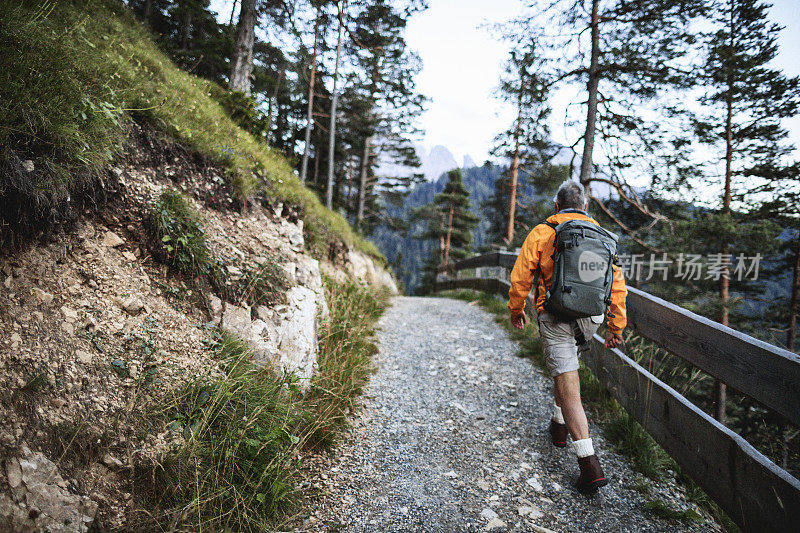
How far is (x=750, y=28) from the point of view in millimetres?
11102

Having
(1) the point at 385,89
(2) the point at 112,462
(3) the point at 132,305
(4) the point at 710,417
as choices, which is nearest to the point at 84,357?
(3) the point at 132,305

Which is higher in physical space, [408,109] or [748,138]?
[408,109]

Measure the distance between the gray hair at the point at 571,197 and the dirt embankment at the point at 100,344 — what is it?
2.77 meters

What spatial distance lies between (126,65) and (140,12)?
17351 mm

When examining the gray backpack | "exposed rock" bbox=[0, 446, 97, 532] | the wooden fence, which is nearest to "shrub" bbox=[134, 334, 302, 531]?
"exposed rock" bbox=[0, 446, 97, 532]

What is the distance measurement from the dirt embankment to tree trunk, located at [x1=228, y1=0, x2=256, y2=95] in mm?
5335

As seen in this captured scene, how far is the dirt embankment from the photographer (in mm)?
1650

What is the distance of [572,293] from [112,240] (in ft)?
11.4

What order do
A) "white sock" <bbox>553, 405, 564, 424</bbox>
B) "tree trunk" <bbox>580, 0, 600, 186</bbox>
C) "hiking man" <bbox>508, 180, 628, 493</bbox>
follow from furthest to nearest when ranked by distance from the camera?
1. "tree trunk" <bbox>580, 0, 600, 186</bbox>
2. "white sock" <bbox>553, 405, 564, 424</bbox>
3. "hiking man" <bbox>508, 180, 628, 493</bbox>

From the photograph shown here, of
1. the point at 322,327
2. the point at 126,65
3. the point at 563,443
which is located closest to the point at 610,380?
the point at 563,443

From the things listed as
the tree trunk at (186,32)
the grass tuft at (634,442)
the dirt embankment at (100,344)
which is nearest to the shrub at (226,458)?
the dirt embankment at (100,344)

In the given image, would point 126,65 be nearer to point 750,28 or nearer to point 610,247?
point 610,247

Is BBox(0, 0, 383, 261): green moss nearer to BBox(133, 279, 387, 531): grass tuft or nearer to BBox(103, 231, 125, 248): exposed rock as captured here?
BBox(103, 231, 125, 248): exposed rock

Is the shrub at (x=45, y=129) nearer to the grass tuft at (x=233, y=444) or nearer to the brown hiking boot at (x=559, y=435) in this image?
the grass tuft at (x=233, y=444)
